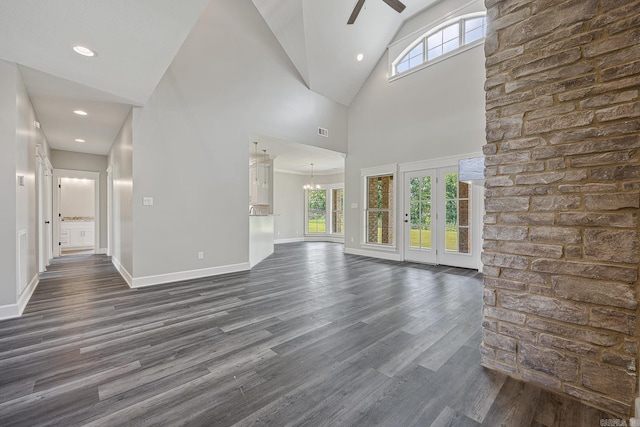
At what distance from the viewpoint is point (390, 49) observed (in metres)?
6.38

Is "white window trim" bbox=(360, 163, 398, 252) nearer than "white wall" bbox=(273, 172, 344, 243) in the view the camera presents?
Yes

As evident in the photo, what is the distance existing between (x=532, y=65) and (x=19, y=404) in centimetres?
373

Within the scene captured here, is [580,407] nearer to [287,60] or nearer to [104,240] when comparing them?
[287,60]

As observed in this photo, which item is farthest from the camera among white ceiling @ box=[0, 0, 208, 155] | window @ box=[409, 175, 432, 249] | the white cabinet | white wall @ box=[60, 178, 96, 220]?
white wall @ box=[60, 178, 96, 220]

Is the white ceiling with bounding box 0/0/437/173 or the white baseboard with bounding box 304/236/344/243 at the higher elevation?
the white ceiling with bounding box 0/0/437/173

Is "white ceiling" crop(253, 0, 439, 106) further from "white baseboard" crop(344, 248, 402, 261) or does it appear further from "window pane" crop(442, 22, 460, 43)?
"white baseboard" crop(344, 248, 402, 261)

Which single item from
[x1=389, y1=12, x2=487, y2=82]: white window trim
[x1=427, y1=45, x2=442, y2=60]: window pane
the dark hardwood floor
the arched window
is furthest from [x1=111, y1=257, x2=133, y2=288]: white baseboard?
[x1=427, y1=45, x2=442, y2=60]: window pane

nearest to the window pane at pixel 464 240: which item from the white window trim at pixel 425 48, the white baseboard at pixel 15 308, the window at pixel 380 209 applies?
the window at pixel 380 209

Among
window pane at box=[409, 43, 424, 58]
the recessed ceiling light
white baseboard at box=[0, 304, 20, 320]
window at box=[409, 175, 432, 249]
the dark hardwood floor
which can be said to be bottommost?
the dark hardwood floor

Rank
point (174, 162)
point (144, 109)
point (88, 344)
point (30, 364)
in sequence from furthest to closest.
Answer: point (174, 162) → point (144, 109) → point (88, 344) → point (30, 364)

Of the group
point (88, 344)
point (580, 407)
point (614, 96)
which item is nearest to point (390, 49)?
point (614, 96)

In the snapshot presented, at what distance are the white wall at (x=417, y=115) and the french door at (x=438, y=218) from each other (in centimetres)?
49

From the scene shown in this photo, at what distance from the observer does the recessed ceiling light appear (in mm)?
2584

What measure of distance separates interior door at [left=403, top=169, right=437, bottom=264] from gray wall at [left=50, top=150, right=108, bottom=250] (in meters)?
7.86
